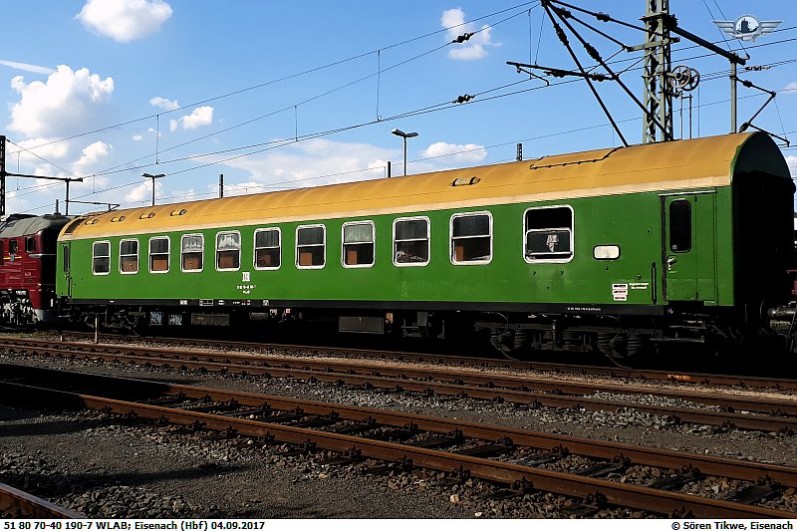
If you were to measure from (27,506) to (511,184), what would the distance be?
964 centimetres

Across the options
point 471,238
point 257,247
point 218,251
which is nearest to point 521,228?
point 471,238

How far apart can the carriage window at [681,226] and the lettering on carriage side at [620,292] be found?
0.95 m

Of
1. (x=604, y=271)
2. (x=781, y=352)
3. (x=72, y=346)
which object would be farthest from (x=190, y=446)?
(x=72, y=346)

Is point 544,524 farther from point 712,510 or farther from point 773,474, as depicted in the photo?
point 773,474

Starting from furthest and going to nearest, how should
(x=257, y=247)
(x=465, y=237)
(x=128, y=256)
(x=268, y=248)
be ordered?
(x=128, y=256), (x=257, y=247), (x=268, y=248), (x=465, y=237)

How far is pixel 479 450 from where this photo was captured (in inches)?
295

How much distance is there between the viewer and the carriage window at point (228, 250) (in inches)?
711

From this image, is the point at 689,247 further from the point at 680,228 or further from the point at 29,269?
the point at 29,269

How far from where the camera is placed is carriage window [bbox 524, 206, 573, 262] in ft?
41.7

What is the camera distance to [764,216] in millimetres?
12000

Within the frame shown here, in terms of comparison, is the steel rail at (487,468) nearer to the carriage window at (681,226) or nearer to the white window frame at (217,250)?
the carriage window at (681,226)

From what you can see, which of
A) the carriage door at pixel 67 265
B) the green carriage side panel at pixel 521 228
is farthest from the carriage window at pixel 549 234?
the carriage door at pixel 67 265

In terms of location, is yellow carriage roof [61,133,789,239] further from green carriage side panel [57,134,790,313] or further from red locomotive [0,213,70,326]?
red locomotive [0,213,70,326]

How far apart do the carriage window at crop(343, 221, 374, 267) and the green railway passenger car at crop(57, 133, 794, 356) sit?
32 mm
